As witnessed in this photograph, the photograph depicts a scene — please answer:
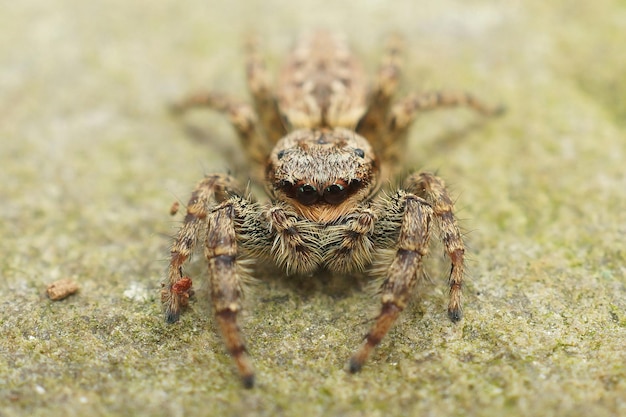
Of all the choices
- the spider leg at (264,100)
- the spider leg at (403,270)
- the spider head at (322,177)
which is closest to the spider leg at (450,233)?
the spider leg at (403,270)

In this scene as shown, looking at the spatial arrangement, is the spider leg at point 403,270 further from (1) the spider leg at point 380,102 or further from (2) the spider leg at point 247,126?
(2) the spider leg at point 247,126

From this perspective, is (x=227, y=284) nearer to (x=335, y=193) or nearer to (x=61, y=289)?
(x=335, y=193)

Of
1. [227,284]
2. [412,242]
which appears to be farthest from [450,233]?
[227,284]

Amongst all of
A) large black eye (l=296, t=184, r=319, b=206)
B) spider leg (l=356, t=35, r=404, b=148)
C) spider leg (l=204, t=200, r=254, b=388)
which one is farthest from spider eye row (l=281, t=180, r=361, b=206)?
spider leg (l=356, t=35, r=404, b=148)

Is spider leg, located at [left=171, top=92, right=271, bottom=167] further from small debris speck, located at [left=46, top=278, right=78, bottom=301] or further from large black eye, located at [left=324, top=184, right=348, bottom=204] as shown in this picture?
small debris speck, located at [left=46, top=278, right=78, bottom=301]

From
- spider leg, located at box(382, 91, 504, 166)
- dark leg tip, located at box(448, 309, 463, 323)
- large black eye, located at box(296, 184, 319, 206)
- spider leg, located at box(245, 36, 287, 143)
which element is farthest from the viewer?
spider leg, located at box(245, 36, 287, 143)

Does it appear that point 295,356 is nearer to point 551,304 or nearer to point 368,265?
point 368,265
